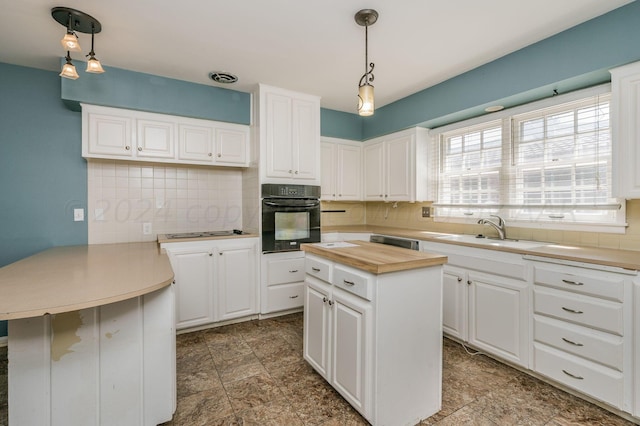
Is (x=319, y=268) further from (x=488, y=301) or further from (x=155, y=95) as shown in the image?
(x=155, y=95)

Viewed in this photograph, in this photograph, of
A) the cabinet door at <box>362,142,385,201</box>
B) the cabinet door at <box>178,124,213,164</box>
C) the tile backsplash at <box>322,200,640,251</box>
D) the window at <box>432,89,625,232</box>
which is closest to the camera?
the tile backsplash at <box>322,200,640,251</box>

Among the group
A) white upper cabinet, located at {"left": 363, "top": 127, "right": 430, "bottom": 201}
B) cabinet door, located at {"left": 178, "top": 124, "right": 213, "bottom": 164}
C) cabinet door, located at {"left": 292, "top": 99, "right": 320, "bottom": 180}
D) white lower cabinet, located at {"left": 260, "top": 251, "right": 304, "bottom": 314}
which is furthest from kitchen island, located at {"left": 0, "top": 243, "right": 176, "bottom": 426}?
white upper cabinet, located at {"left": 363, "top": 127, "right": 430, "bottom": 201}

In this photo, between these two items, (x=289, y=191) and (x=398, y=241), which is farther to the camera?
(x=289, y=191)

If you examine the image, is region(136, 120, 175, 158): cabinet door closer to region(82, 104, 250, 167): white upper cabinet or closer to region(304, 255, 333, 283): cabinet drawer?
region(82, 104, 250, 167): white upper cabinet

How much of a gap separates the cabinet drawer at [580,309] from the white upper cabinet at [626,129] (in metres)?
0.73

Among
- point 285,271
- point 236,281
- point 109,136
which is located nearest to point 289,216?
point 285,271

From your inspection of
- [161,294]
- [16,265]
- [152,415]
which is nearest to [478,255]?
[161,294]

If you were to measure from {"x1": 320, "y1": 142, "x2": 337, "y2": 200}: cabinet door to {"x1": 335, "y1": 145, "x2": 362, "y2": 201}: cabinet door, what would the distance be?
6 cm

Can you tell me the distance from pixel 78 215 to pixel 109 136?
82 centimetres

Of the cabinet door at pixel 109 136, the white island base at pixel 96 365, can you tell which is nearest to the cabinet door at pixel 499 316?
the white island base at pixel 96 365

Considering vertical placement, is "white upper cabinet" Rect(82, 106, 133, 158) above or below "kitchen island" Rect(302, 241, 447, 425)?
above

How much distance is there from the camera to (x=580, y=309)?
1805 mm

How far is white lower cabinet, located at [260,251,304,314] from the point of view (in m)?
3.13

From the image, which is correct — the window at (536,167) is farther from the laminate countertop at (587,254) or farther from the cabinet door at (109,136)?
the cabinet door at (109,136)
